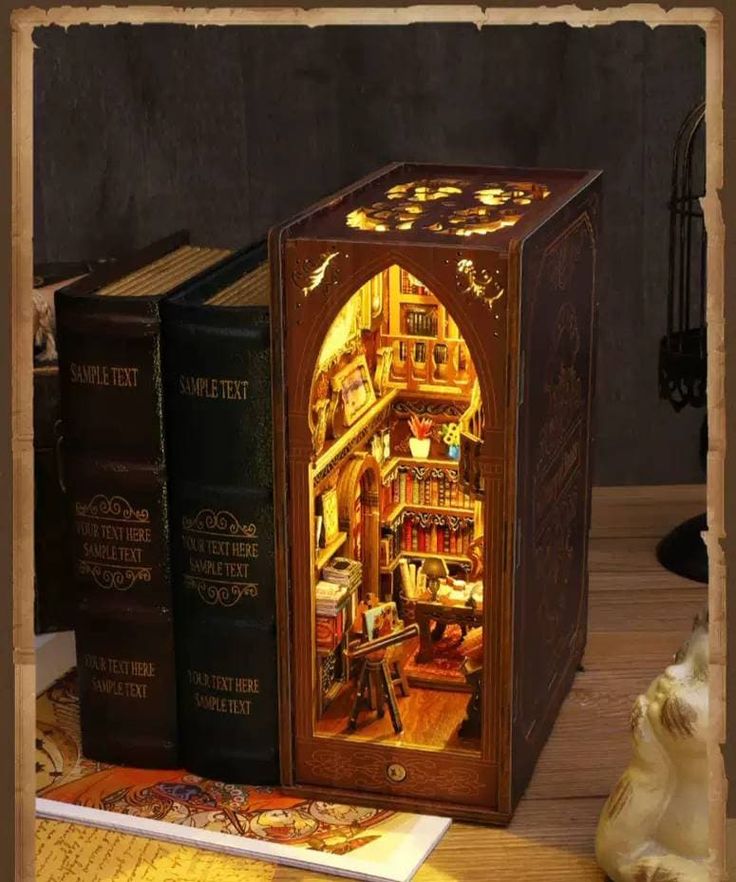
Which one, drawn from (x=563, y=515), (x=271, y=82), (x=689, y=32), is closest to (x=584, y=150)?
→ (x=689, y=32)

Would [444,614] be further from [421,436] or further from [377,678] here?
[421,436]

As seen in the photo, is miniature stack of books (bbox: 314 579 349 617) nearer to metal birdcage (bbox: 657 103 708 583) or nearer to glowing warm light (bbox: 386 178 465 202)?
glowing warm light (bbox: 386 178 465 202)

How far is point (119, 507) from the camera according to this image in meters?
4.26

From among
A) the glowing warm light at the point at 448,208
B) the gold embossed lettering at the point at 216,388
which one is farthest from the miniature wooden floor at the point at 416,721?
the glowing warm light at the point at 448,208

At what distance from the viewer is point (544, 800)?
4266 millimetres

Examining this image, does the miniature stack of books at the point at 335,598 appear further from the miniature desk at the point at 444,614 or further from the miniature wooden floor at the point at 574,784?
the miniature wooden floor at the point at 574,784

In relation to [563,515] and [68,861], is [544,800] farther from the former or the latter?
[68,861]

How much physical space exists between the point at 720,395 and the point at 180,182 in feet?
11.4

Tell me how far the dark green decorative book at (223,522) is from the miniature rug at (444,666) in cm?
53

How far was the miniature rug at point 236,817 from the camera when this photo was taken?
3977 millimetres

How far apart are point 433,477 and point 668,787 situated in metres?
1.44

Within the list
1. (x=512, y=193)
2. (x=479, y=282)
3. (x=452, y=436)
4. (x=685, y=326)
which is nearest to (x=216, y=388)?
(x=479, y=282)

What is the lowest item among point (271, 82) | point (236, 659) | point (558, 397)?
point (236, 659)

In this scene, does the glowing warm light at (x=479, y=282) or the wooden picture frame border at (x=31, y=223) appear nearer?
the wooden picture frame border at (x=31, y=223)
